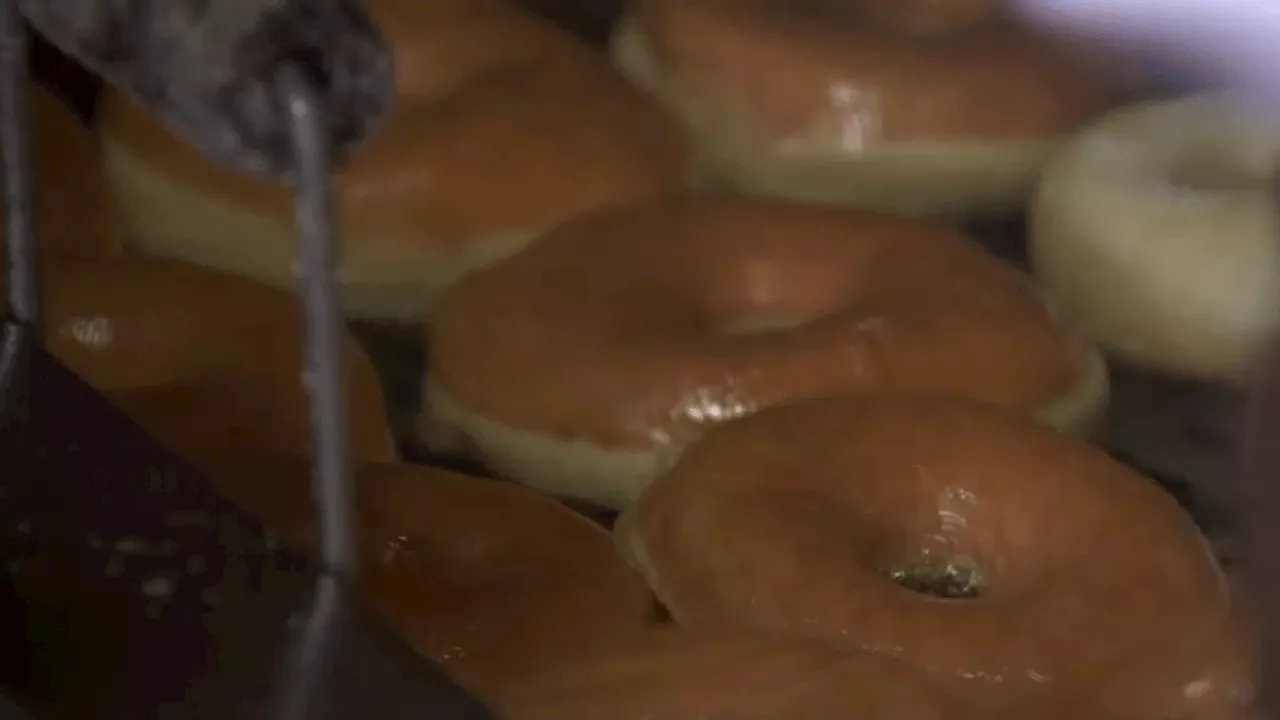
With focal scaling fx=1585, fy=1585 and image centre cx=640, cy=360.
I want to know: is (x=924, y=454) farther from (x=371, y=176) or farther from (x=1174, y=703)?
(x=371, y=176)

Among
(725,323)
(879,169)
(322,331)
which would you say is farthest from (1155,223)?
(322,331)

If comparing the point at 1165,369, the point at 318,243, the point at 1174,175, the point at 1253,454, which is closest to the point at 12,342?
the point at 318,243

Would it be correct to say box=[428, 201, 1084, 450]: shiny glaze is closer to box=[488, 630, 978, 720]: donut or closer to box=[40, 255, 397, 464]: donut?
box=[40, 255, 397, 464]: donut

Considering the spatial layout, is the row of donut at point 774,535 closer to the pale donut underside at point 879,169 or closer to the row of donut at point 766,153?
the row of donut at point 766,153

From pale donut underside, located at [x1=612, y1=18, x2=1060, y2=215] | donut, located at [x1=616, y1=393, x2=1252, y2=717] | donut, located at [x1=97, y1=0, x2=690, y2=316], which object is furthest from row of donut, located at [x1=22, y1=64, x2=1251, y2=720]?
pale donut underside, located at [x1=612, y1=18, x2=1060, y2=215]

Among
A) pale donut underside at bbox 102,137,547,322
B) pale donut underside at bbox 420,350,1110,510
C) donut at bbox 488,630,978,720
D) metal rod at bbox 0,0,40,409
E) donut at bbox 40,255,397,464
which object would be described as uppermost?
metal rod at bbox 0,0,40,409
